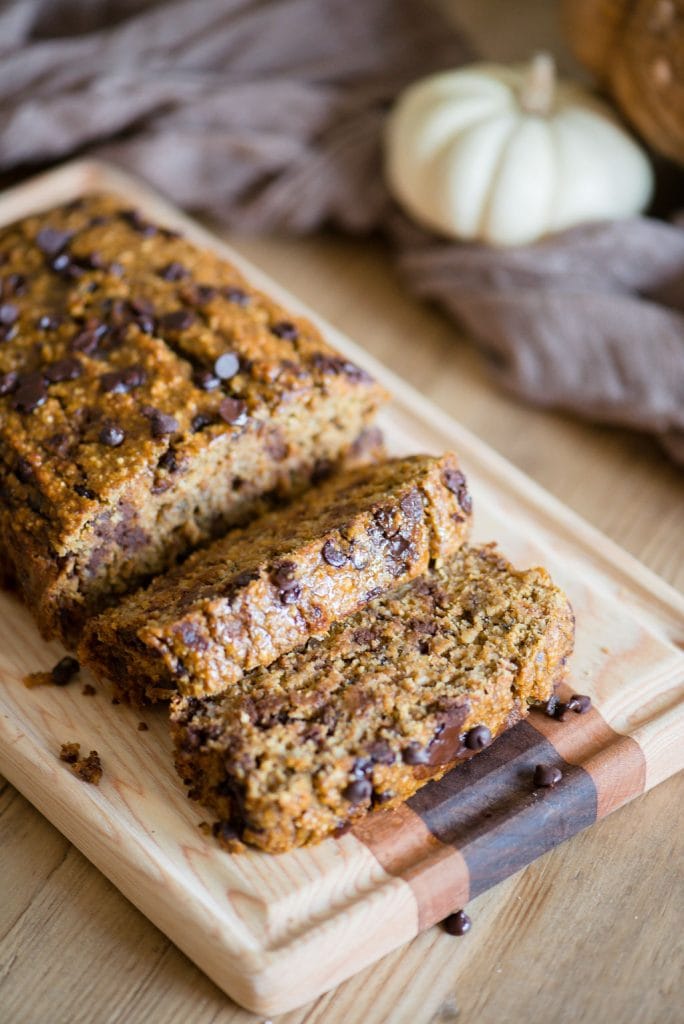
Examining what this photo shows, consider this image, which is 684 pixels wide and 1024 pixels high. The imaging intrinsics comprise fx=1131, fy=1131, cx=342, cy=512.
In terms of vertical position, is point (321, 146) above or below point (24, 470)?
below

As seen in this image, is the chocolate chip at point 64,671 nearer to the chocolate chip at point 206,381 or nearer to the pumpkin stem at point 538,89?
the chocolate chip at point 206,381

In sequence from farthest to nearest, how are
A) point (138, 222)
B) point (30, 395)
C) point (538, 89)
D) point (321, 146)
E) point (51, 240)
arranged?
point (321, 146) < point (538, 89) < point (138, 222) < point (51, 240) < point (30, 395)

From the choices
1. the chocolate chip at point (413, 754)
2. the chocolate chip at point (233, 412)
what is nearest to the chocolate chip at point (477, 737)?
the chocolate chip at point (413, 754)

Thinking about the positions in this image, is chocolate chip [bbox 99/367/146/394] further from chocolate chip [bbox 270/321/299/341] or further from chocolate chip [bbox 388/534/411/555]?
chocolate chip [bbox 388/534/411/555]

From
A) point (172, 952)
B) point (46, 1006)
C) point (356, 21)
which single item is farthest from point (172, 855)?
point (356, 21)

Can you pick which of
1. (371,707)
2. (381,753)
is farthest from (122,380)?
(381,753)

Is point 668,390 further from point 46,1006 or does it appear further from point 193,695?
point 46,1006

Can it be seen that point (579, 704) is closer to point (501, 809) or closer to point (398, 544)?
point (501, 809)
